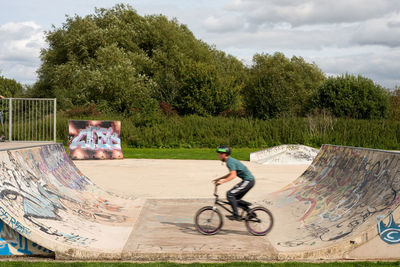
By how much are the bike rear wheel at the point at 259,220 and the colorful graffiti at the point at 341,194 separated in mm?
480

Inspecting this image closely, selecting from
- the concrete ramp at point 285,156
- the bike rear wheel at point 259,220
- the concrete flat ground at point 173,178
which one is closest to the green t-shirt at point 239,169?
the bike rear wheel at point 259,220

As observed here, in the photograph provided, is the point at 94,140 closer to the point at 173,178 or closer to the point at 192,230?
the point at 173,178

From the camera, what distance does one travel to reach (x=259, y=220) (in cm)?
670

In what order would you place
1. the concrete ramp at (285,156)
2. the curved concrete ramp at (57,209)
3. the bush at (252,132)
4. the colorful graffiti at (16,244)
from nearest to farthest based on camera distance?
the curved concrete ramp at (57,209) < the colorful graffiti at (16,244) < the concrete ramp at (285,156) < the bush at (252,132)

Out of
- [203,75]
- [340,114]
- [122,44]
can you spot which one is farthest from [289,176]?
[122,44]

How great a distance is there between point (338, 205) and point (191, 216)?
113 inches

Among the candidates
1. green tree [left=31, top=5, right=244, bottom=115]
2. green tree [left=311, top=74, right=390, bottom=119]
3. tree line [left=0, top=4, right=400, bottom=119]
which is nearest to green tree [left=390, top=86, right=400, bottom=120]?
tree line [left=0, top=4, right=400, bottom=119]

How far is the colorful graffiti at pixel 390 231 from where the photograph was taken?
5.65 meters

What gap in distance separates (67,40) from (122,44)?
6.14 m

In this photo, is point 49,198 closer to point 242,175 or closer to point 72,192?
point 72,192

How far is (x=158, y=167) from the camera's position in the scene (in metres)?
17.0

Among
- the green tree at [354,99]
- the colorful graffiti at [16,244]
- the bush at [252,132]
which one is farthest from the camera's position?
the green tree at [354,99]

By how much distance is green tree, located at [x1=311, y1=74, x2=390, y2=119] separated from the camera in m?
33.8

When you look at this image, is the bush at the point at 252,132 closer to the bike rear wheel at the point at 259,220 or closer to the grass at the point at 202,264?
the bike rear wheel at the point at 259,220
